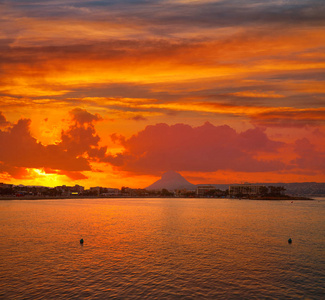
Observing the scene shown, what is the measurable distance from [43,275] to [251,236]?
5254 centimetres

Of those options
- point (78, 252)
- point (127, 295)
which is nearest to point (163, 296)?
point (127, 295)

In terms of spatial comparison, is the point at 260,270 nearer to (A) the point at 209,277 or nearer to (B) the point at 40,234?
(A) the point at 209,277

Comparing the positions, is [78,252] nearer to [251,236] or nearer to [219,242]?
[219,242]

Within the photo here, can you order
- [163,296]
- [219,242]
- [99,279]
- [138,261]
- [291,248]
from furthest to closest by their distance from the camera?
[219,242] < [291,248] < [138,261] < [99,279] < [163,296]

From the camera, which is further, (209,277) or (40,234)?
(40,234)

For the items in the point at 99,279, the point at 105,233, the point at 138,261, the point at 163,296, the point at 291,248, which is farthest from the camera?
the point at 105,233

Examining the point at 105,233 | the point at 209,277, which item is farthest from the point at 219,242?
the point at 105,233

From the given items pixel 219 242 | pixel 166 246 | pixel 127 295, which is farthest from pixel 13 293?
pixel 219 242

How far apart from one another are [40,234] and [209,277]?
52059 millimetres

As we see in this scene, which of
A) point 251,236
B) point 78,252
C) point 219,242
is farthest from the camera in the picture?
point 251,236

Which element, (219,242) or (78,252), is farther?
(219,242)

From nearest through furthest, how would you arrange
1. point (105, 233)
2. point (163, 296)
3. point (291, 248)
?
point (163, 296) → point (291, 248) → point (105, 233)

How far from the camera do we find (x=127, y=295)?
33969mm

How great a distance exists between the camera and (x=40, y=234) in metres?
76.4
